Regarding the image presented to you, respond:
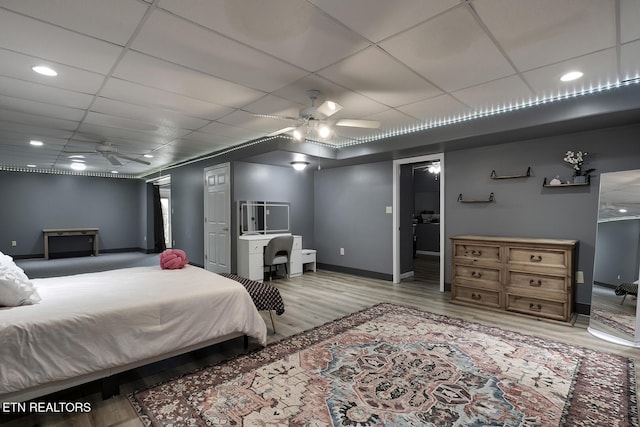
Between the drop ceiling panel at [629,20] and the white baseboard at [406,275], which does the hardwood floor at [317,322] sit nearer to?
the white baseboard at [406,275]

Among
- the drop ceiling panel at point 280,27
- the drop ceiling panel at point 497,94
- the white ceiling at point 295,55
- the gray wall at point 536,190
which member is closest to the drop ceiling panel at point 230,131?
the white ceiling at point 295,55

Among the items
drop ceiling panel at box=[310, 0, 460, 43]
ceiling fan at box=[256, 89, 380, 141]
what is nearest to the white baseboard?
ceiling fan at box=[256, 89, 380, 141]

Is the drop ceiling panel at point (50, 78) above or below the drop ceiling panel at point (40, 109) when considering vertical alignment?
above

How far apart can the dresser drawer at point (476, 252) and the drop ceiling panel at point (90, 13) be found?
13.5 feet

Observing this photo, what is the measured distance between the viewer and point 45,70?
8.46ft

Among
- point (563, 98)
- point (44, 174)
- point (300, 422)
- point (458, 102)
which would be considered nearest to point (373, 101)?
point (458, 102)

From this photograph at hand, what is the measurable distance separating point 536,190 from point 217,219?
5237 mm

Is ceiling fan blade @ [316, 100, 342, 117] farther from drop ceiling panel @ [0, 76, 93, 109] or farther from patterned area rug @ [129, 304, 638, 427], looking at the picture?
drop ceiling panel @ [0, 76, 93, 109]

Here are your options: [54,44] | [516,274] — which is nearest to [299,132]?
[54,44]

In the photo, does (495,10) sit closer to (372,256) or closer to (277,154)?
(277,154)

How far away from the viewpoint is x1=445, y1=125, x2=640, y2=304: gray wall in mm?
3578

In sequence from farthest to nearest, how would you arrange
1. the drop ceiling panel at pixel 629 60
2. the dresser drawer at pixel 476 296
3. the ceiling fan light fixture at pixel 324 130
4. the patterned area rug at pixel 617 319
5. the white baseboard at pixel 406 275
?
the white baseboard at pixel 406 275, the dresser drawer at pixel 476 296, the ceiling fan light fixture at pixel 324 130, the patterned area rug at pixel 617 319, the drop ceiling panel at pixel 629 60

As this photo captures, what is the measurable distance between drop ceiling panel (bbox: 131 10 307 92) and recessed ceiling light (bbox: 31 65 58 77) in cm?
93

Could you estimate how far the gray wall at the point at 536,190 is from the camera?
3.58 m
